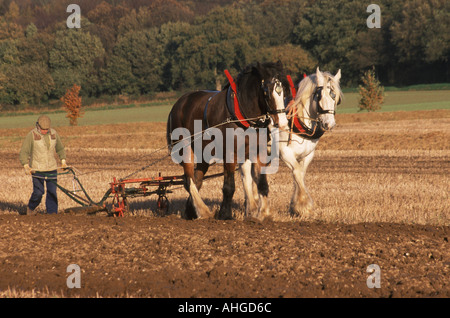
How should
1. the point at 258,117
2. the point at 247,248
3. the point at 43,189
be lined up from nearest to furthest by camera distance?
the point at 247,248
the point at 258,117
the point at 43,189

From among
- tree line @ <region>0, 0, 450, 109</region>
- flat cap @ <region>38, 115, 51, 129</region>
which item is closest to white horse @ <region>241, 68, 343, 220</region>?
flat cap @ <region>38, 115, 51, 129</region>

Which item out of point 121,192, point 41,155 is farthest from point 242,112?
point 41,155

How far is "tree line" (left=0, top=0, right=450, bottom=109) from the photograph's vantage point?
217 ft

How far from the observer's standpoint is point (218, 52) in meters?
72.6

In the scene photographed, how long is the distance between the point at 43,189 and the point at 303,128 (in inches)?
171

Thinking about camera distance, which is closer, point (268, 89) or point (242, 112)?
point (268, 89)

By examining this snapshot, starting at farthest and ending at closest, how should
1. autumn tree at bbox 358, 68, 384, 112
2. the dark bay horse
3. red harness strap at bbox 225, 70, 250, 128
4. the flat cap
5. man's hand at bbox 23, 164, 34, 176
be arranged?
autumn tree at bbox 358, 68, 384, 112, the flat cap, man's hand at bbox 23, 164, 34, 176, red harness strap at bbox 225, 70, 250, 128, the dark bay horse

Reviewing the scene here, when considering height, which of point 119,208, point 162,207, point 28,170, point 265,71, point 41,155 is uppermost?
point 265,71

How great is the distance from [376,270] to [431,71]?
6630cm

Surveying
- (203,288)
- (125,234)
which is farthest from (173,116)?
(203,288)

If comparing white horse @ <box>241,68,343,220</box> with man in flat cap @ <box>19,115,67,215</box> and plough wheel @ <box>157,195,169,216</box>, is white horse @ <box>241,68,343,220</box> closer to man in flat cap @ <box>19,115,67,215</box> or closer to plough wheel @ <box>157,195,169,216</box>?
plough wheel @ <box>157,195,169,216</box>

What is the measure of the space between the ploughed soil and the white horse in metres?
0.52

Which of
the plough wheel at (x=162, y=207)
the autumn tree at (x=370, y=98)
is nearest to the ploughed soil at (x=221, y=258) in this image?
the plough wheel at (x=162, y=207)

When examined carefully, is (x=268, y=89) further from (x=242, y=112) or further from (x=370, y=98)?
(x=370, y=98)
